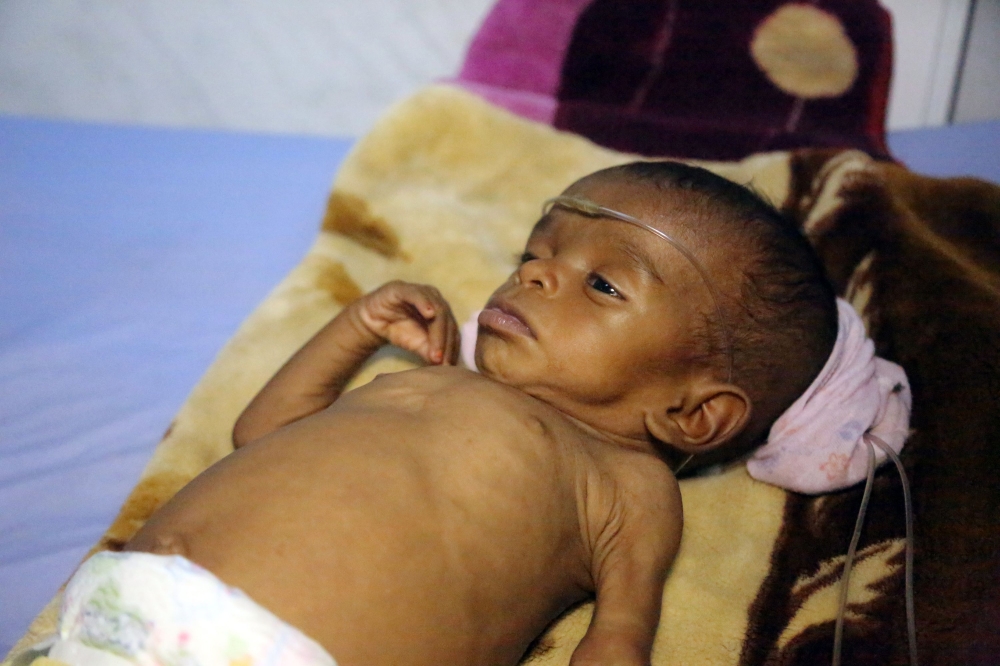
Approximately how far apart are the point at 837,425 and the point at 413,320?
0.63 meters

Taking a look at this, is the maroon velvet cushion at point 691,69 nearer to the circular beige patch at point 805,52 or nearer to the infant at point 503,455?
the circular beige patch at point 805,52

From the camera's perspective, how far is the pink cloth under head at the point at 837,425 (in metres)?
1.16

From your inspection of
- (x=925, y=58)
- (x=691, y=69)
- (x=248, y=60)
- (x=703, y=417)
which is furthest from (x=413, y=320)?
(x=925, y=58)

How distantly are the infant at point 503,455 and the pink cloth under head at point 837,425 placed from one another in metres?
0.02

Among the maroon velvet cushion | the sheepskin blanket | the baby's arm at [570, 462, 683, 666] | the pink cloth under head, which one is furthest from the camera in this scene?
the maroon velvet cushion

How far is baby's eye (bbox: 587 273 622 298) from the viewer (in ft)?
3.60

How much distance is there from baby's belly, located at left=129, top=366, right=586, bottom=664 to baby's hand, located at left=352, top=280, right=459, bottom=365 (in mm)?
204

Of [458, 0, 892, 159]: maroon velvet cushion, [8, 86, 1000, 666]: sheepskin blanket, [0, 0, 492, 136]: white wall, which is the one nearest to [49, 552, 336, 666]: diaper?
[8, 86, 1000, 666]: sheepskin blanket

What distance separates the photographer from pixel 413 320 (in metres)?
1.30

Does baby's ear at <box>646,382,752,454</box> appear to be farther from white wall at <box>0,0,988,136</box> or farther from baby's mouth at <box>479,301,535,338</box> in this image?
white wall at <box>0,0,988,136</box>

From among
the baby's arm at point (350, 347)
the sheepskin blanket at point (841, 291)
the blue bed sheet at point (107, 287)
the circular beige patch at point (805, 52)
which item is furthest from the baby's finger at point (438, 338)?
the circular beige patch at point (805, 52)

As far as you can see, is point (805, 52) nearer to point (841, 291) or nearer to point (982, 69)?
point (982, 69)

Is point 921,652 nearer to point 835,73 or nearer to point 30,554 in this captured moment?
point 30,554

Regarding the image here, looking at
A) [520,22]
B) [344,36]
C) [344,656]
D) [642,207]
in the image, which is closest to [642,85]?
[520,22]
